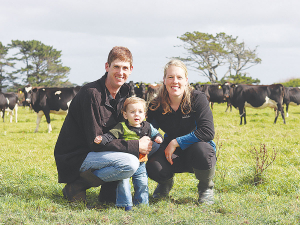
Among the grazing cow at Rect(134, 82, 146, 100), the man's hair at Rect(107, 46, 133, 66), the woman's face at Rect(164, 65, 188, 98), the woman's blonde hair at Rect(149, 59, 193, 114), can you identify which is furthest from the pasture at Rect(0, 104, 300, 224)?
the grazing cow at Rect(134, 82, 146, 100)

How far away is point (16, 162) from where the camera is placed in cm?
540

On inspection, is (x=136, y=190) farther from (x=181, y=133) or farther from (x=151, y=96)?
(x=151, y=96)

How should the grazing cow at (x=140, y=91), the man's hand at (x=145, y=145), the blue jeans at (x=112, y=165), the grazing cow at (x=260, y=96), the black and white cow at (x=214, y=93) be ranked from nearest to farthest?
the blue jeans at (x=112, y=165), the man's hand at (x=145, y=145), the grazing cow at (x=260, y=96), the grazing cow at (x=140, y=91), the black and white cow at (x=214, y=93)

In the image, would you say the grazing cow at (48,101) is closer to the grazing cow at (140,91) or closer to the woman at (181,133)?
the grazing cow at (140,91)

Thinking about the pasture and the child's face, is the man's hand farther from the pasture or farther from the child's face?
the pasture

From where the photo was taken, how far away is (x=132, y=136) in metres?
3.24

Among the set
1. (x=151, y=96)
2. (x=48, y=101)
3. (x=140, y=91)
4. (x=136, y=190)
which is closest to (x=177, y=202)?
(x=136, y=190)

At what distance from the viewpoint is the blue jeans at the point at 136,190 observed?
122 inches

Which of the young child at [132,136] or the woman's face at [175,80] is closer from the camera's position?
the young child at [132,136]

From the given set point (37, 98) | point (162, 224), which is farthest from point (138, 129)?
point (37, 98)

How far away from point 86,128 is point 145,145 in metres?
0.62

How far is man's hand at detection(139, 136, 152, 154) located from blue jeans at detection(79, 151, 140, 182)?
112 mm

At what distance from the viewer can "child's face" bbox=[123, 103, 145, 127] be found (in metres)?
3.19

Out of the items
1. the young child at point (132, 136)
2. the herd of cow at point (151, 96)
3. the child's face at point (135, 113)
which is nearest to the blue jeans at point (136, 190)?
the young child at point (132, 136)
